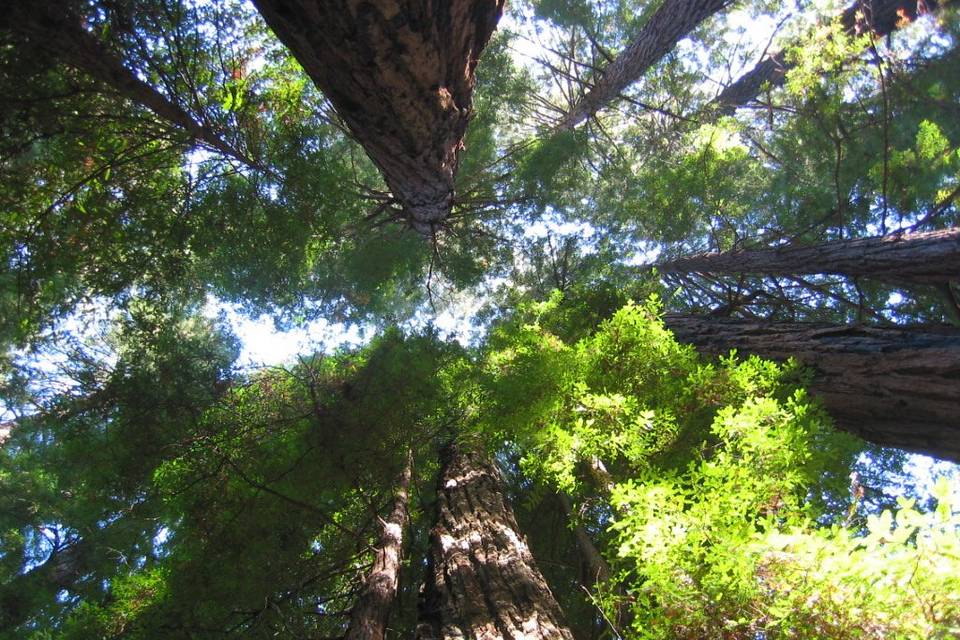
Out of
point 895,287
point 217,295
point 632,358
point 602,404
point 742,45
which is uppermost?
point 742,45

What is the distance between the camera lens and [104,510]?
5395 millimetres

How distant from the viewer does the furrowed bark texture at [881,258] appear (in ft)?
15.8

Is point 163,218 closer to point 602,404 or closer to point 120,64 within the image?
point 120,64

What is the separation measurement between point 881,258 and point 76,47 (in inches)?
287

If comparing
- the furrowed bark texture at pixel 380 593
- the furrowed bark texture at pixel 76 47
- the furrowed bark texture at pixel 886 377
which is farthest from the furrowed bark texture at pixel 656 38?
the furrowed bark texture at pixel 380 593

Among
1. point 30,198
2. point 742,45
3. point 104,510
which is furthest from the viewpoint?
point 742,45

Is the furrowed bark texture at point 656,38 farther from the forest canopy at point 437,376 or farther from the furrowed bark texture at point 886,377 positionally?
the furrowed bark texture at point 886,377

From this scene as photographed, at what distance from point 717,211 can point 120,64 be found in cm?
696

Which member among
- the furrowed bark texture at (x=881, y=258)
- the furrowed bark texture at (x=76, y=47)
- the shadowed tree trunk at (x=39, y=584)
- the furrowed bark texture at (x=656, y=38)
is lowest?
the furrowed bark texture at (x=881, y=258)

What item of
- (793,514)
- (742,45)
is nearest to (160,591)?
(793,514)

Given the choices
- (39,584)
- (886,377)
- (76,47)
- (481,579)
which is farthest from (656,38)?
(39,584)

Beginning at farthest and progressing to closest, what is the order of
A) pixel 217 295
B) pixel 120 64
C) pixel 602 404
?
pixel 217 295, pixel 120 64, pixel 602 404

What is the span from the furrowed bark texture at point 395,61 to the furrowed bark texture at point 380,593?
292cm

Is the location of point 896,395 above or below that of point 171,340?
below
